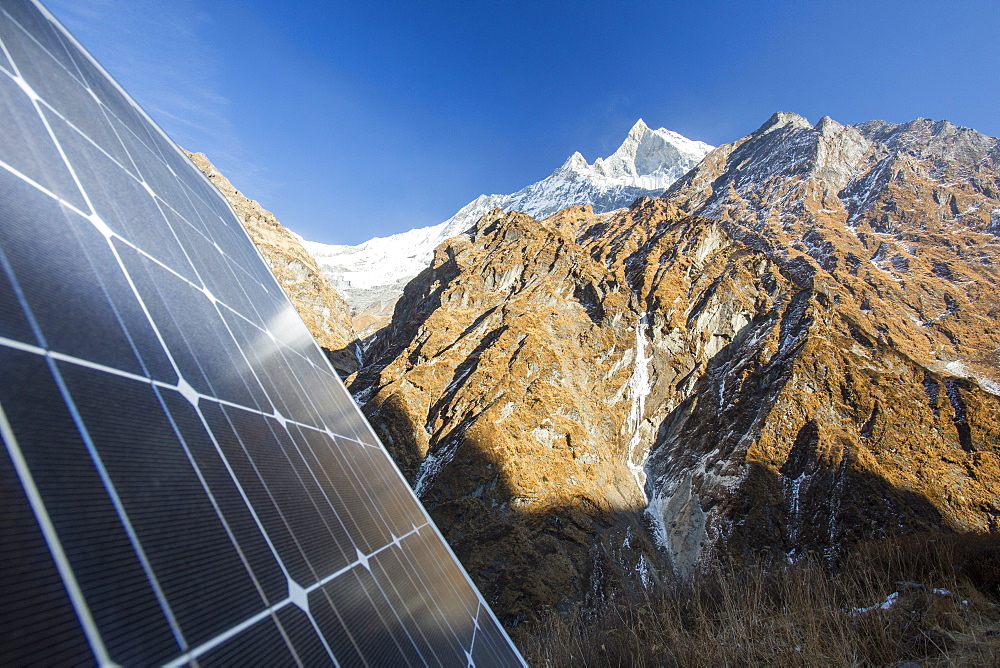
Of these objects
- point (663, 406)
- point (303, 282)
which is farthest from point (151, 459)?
point (303, 282)

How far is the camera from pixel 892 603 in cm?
971

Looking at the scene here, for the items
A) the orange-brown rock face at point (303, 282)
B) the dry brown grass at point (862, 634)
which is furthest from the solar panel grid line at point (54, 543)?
the orange-brown rock face at point (303, 282)

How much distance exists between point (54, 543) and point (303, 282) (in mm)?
98727

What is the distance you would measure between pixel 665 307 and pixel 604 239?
40074 mm

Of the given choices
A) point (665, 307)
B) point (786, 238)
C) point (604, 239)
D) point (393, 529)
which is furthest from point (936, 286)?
point (393, 529)

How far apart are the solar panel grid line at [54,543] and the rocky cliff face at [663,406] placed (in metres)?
33.2

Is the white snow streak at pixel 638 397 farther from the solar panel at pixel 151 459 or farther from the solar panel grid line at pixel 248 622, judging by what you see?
the solar panel grid line at pixel 248 622

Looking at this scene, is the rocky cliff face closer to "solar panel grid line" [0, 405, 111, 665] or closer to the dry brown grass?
the dry brown grass

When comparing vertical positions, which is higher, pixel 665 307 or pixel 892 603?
pixel 665 307

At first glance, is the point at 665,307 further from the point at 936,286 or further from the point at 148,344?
the point at 936,286

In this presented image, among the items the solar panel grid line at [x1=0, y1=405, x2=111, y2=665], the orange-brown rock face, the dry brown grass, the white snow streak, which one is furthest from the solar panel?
Answer: the orange-brown rock face

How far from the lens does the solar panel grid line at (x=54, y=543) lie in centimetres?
218

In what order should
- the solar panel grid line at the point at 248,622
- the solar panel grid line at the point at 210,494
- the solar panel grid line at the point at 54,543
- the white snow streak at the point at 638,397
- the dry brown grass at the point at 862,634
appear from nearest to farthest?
1. the solar panel grid line at the point at 54,543
2. the solar panel grid line at the point at 248,622
3. the solar panel grid line at the point at 210,494
4. the dry brown grass at the point at 862,634
5. the white snow streak at the point at 638,397

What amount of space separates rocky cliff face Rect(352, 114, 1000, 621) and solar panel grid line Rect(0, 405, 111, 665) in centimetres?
3324
